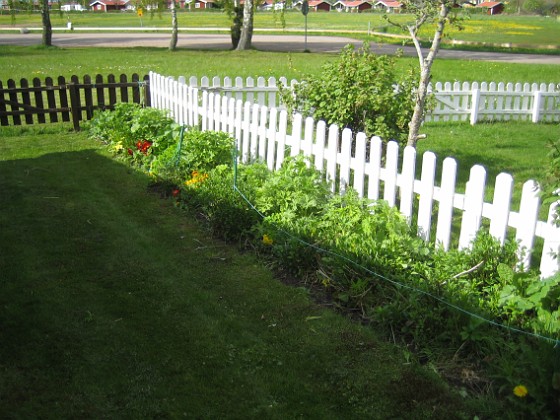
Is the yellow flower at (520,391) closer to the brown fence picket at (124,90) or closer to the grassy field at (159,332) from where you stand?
the grassy field at (159,332)

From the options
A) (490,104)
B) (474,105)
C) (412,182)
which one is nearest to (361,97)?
(412,182)

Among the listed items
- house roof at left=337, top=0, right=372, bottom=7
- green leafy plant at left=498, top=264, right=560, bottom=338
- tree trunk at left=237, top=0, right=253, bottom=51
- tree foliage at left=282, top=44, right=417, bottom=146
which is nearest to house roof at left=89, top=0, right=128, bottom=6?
house roof at left=337, top=0, right=372, bottom=7

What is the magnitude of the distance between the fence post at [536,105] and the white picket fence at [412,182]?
7500 mm

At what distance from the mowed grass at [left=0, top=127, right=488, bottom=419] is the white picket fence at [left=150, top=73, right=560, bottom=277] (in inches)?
43.4

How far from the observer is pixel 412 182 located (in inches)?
204

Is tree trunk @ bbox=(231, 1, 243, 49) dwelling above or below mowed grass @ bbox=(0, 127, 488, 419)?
above

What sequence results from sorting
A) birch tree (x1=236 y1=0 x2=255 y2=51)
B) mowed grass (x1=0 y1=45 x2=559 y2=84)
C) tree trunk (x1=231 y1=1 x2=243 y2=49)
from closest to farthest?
mowed grass (x1=0 y1=45 x2=559 y2=84)
birch tree (x1=236 y1=0 x2=255 y2=51)
tree trunk (x1=231 y1=1 x2=243 y2=49)

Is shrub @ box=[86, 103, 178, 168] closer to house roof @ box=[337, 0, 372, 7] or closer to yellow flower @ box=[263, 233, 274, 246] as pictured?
yellow flower @ box=[263, 233, 274, 246]

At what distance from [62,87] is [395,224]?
339 inches

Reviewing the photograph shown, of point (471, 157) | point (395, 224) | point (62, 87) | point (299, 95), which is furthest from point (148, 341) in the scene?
point (62, 87)

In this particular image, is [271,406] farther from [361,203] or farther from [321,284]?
[361,203]

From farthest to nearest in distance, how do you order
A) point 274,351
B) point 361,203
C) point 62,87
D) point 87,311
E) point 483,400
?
point 62,87
point 361,203
point 87,311
point 274,351
point 483,400

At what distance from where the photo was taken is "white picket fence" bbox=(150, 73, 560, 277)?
4.24 metres

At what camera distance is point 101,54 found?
27516 mm
